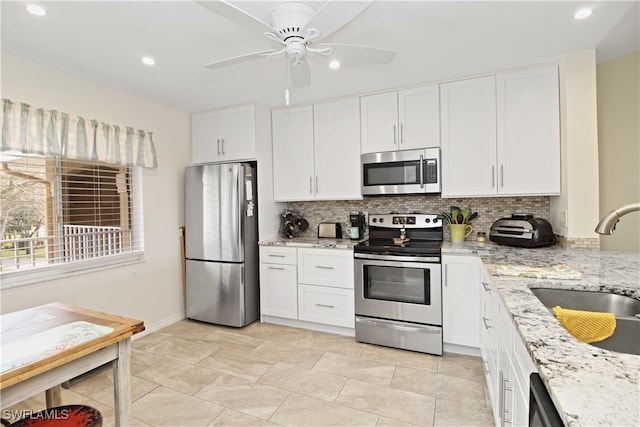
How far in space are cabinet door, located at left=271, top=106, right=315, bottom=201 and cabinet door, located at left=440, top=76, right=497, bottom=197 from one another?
1351 millimetres

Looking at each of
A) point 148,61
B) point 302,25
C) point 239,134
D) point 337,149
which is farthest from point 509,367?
point 239,134

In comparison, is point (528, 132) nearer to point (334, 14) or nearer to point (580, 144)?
point (580, 144)

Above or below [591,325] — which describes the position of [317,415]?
below

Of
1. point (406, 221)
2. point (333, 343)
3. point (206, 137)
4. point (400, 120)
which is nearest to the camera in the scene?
point (333, 343)

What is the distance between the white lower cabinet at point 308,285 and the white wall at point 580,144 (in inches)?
70.4

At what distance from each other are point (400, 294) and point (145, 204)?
2.63 metres

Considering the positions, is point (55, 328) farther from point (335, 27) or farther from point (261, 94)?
point (261, 94)

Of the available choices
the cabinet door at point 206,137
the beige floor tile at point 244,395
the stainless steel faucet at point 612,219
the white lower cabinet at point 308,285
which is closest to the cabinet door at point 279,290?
the white lower cabinet at point 308,285

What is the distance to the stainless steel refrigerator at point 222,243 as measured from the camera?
10.6 feet

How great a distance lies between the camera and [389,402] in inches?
79.4

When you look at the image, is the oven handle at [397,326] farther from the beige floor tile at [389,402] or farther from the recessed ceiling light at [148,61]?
the recessed ceiling light at [148,61]

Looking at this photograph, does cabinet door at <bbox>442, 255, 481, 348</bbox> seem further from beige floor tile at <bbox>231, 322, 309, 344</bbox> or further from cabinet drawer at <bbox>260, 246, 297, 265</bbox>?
cabinet drawer at <bbox>260, 246, 297, 265</bbox>

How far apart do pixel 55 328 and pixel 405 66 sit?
278cm

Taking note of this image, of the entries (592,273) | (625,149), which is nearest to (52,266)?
(592,273)
